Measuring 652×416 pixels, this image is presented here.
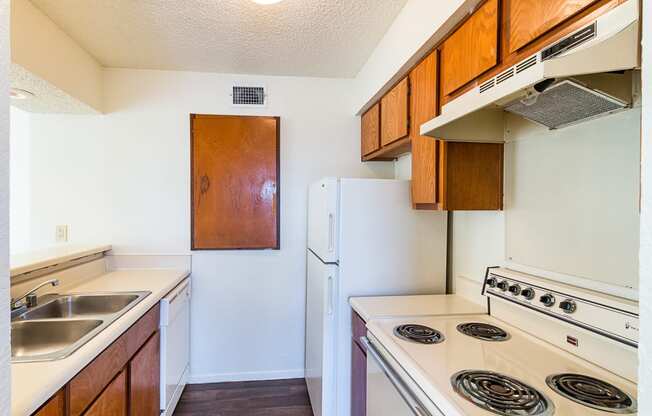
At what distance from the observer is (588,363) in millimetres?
1153

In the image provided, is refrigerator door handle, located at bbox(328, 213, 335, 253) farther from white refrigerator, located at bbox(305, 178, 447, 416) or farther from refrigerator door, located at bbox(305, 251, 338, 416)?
refrigerator door, located at bbox(305, 251, 338, 416)

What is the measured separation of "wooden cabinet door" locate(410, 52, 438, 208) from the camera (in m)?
1.68

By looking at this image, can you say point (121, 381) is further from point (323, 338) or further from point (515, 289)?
point (515, 289)

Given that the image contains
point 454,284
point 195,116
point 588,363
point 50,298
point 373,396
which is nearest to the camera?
point 588,363

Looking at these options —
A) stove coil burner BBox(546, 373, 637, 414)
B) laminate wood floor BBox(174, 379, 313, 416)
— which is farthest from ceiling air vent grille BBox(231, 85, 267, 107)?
stove coil burner BBox(546, 373, 637, 414)

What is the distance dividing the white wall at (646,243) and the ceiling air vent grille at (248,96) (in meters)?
2.60

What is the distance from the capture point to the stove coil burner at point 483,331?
1.39m

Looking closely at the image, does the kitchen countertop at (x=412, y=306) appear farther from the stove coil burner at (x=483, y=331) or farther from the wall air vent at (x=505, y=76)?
the wall air vent at (x=505, y=76)

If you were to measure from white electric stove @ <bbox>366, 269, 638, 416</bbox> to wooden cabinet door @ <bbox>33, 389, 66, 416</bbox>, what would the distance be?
1050 mm

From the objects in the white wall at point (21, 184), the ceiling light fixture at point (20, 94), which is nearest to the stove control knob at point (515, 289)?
the ceiling light fixture at point (20, 94)

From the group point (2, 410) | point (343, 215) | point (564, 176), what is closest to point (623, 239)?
point (564, 176)

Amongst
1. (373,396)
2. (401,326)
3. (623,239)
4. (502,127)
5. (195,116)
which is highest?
(195,116)

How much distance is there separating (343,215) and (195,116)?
155 cm

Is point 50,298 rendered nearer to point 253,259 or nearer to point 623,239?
point 253,259
